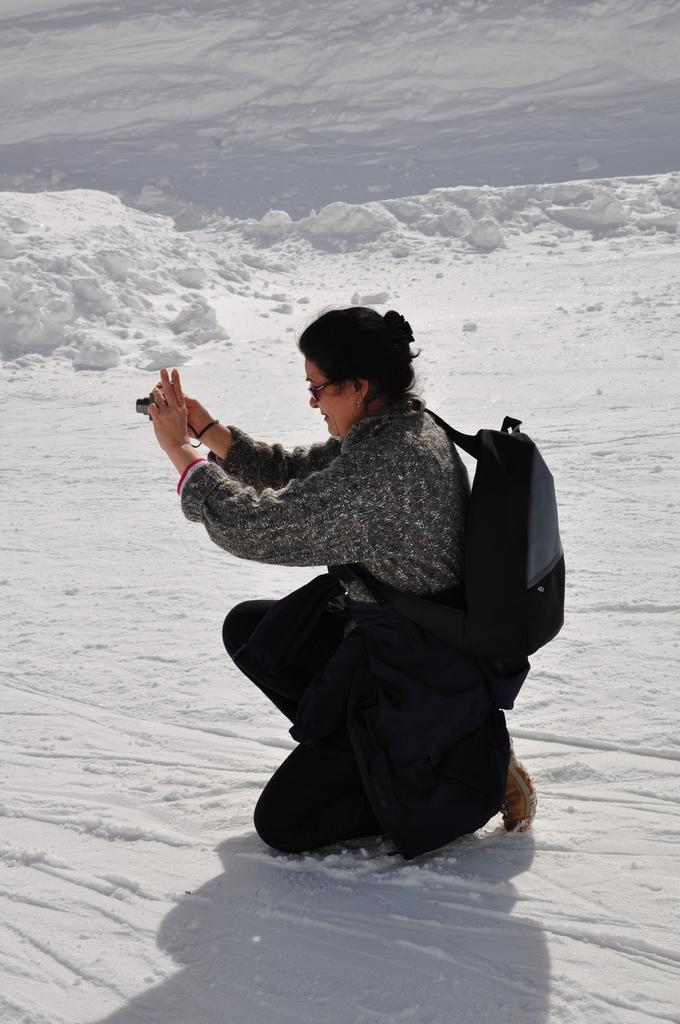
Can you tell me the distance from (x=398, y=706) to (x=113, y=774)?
861mm

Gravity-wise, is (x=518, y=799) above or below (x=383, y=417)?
below

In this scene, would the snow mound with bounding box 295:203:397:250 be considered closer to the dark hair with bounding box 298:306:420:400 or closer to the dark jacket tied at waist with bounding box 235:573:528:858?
the dark hair with bounding box 298:306:420:400

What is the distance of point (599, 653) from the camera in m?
3.05

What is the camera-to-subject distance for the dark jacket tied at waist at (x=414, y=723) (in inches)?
77.0

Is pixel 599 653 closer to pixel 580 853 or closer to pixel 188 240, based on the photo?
pixel 580 853

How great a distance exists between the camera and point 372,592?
2.01 m

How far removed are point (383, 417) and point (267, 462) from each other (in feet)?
1.50

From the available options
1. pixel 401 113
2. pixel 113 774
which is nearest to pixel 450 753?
pixel 113 774

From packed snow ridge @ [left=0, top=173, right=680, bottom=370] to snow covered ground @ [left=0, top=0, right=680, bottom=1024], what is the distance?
4cm

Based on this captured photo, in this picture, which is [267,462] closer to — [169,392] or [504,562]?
[169,392]

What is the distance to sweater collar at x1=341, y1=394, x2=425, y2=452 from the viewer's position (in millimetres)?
1960

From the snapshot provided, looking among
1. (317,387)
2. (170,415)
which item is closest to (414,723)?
(317,387)

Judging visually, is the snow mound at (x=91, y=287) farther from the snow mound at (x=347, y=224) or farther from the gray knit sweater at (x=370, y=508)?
the gray knit sweater at (x=370, y=508)

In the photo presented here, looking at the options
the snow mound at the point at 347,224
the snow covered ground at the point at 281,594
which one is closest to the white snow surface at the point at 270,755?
the snow covered ground at the point at 281,594
